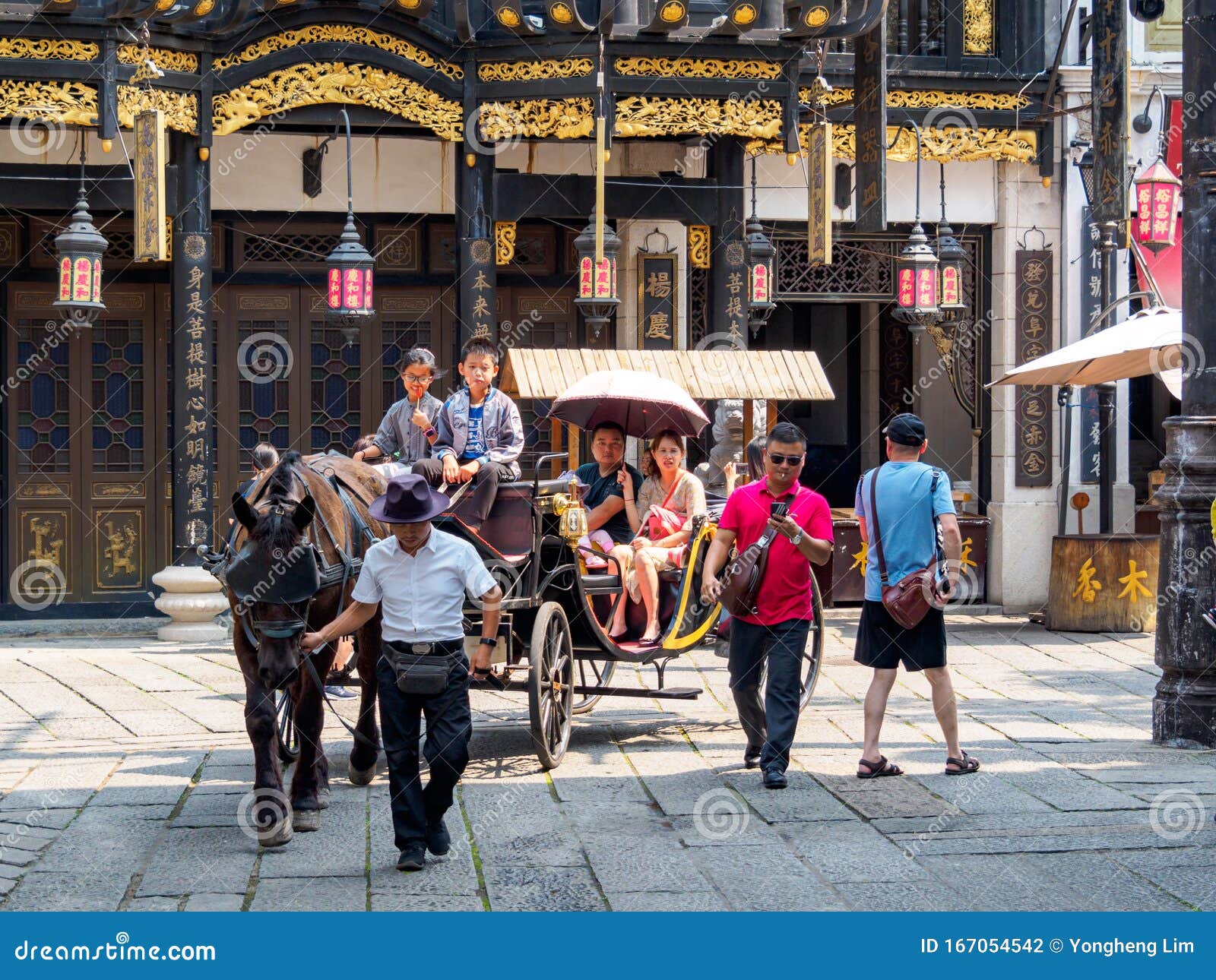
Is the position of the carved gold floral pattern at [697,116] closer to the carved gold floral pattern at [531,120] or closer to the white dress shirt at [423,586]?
the carved gold floral pattern at [531,120]

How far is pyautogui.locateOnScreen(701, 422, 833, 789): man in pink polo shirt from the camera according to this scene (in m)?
8.33

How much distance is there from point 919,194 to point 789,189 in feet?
4.14

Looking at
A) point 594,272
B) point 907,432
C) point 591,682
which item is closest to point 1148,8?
point 907,432

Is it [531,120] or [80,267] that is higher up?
[531,120]

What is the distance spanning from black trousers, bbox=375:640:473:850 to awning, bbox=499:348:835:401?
538cm

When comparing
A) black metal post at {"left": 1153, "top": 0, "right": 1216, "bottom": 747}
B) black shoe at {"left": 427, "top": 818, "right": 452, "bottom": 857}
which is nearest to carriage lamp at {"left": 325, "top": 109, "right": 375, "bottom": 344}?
black metal post at {"left": 1153, "top": 0, "right": 1216, "bottom": 747}

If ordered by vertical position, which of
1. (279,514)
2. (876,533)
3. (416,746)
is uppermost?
(279,514)

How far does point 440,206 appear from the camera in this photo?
15172 millimetres

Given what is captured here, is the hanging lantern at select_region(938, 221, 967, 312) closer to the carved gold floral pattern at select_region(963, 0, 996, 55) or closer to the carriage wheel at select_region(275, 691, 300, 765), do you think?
the carved gold floral pattern at select_region(963, 0, 996, 55)

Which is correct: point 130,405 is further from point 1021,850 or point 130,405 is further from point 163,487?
point 1021,850

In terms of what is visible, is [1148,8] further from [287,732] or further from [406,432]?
[287,732]

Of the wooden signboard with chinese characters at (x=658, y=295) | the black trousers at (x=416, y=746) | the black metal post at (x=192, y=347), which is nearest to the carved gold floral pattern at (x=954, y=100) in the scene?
the wooden signboard with chinese characters at (x=658, y=295)

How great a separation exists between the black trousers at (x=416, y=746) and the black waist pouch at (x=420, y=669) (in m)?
0.05

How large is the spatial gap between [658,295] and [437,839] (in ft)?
30.2
